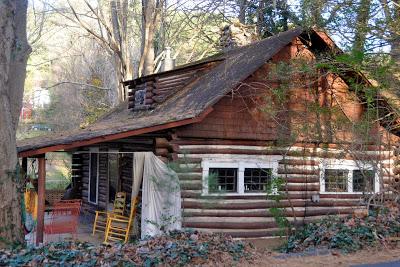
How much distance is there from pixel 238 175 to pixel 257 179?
751 mm

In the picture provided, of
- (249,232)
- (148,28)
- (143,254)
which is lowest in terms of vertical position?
(249,232)

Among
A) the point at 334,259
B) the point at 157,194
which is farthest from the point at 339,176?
the point at 334,259

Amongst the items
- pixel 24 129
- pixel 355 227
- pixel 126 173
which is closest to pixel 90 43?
pixel 24 129

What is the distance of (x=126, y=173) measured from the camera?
14016mm

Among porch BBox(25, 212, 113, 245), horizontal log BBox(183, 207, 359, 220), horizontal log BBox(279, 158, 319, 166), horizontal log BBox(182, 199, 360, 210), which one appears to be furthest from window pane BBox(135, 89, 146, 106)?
horizontal log BBox(279, 158, 319, 166)

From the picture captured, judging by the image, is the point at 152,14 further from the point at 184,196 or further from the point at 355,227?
the point at 355,227

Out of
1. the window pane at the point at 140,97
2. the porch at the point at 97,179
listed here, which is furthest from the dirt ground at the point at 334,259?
the window pane at the point at 140,97

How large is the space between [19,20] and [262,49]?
6.60 m

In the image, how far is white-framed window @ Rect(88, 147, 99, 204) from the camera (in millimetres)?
16234

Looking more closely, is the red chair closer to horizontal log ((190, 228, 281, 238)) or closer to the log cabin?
the log cabin

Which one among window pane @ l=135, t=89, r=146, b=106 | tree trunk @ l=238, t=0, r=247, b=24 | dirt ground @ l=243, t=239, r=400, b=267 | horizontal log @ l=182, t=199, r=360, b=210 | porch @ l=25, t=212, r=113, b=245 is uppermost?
tree trunk @ l=238, t=0, r=247, b=24

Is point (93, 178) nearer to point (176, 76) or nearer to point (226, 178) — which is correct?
point (176, 76)

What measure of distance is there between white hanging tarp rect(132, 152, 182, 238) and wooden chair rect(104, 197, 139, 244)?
2.16 feet

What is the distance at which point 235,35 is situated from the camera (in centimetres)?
1800
